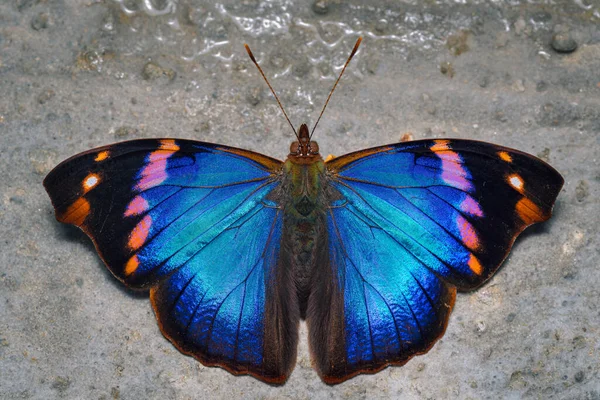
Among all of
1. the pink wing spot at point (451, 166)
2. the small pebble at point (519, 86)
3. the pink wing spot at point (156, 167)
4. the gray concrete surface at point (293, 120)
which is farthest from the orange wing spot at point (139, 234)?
the small pebble at point (519, 86)

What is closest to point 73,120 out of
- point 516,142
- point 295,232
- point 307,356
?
point 295,232

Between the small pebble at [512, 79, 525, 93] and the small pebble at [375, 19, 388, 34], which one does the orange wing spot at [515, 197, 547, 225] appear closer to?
the small pebble at [512, 79, 525, 93]

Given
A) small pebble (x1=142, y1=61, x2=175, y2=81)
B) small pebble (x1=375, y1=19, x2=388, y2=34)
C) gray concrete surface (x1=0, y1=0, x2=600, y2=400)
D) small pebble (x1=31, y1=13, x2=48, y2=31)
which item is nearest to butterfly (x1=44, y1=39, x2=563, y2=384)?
gray concrete surface (x1=0, y1=0, x2=600, y2=400)

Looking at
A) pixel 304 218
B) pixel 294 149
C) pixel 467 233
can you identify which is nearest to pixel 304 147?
pixel 294 149

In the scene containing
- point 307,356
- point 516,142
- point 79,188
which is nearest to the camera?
point 79,188

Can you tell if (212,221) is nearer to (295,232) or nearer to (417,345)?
(295,232)

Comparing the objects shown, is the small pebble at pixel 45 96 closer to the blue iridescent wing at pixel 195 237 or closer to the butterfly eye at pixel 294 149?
the blue iridescent wing at pixel 195 237

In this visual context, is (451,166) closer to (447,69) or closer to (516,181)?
(516,181)
